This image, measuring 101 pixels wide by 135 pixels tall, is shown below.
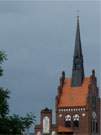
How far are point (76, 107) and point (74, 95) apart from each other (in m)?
1.67

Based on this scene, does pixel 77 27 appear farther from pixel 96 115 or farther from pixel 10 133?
pixel 10 133

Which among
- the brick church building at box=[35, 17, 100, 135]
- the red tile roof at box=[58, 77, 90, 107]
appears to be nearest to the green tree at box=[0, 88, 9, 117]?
the brick church building at box=[35, 17, 100, 135]

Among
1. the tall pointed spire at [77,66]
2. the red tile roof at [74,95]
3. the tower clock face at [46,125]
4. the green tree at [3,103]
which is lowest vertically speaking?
the green tree at [3,103]

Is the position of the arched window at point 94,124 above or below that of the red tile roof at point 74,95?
below

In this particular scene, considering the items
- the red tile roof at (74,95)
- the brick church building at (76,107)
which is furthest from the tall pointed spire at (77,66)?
the red tile roof at (74,95)

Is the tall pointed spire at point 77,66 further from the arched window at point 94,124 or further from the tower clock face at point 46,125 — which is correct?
the tower clock face at point 46,125

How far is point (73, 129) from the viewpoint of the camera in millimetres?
72688

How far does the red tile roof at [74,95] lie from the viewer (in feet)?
241

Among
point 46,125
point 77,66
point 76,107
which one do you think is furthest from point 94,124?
point 77,66

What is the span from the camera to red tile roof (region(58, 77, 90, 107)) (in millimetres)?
73375

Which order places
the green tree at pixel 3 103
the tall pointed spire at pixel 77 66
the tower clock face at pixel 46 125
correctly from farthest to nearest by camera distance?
1. the tall pointed spire at pixel 77 66
2. the tower clock face at pixel 46 125
3. the green tree at pixel 3 103

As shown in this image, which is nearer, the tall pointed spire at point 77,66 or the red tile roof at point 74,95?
the red tile roof at point 74,95

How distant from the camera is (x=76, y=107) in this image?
240 ft

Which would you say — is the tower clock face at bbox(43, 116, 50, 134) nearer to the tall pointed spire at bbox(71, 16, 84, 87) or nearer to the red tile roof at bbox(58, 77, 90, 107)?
the red tile roof at bbox(58, 77, 90, 107)
